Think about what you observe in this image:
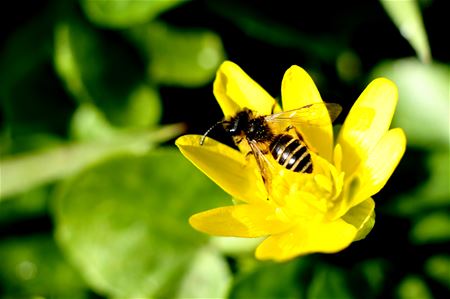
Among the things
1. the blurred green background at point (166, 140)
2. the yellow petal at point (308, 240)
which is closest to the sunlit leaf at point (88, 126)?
the blurred green background at point (166, 140)

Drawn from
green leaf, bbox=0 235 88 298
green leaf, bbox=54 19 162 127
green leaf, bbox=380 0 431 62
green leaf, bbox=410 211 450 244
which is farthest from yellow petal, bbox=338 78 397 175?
green leaf, bbox=0 235 88 298

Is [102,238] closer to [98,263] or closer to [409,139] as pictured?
[98,263]

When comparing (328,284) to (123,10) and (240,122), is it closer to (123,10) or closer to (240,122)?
(240,122)

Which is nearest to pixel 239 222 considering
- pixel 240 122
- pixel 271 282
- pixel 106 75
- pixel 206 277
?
pixel 240 122

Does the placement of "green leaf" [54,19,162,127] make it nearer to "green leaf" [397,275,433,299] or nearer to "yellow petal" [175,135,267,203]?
"yellow petal" [175,135,267,203]

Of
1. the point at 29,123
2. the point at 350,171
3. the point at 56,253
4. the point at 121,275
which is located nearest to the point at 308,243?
the point at 350,171
